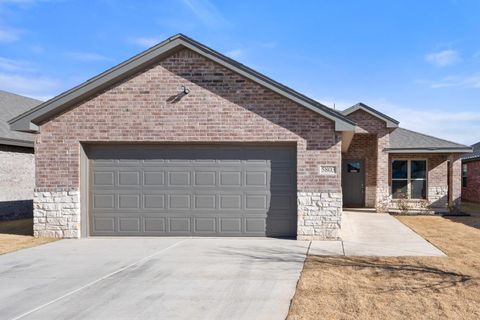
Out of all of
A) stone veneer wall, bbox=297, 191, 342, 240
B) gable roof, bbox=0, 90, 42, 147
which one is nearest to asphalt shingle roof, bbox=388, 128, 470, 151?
stone veneer wall, bbox=297, 191, 342, 240

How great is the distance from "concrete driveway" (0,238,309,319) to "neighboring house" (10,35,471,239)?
3.75 feet

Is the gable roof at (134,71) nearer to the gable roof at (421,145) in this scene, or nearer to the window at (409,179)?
the gable roof at (421,145)

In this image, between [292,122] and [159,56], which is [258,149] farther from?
[159,56]

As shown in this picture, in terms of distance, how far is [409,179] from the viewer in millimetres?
21781

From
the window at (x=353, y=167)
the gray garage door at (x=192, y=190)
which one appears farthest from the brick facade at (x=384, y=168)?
the gray garage door at (x=192, y=190)

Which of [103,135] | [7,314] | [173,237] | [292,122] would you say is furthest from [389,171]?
[7,314]

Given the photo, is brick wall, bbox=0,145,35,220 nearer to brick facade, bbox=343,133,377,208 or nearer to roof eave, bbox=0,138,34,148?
roof eave, bbox=0,138,34,148

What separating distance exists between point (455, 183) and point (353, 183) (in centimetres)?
480

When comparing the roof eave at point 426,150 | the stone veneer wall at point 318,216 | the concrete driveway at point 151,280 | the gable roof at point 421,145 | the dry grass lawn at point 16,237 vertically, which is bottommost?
the dry grass lawn at point 16,237

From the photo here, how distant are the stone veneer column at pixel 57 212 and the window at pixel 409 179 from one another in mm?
15967

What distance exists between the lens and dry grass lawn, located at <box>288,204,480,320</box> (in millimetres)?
5695

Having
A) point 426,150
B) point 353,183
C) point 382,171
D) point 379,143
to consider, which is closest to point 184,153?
point 379,143

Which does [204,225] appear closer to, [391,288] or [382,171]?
[391,288]

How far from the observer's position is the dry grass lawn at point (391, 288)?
570 cm
